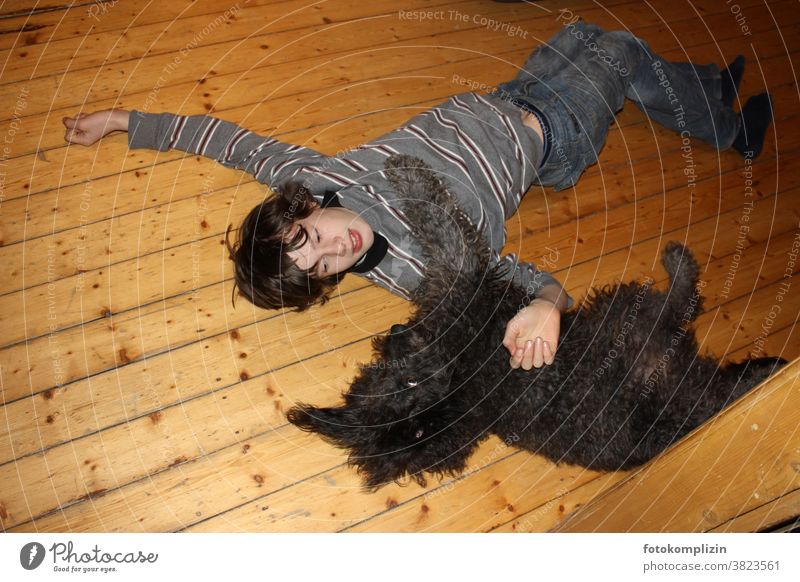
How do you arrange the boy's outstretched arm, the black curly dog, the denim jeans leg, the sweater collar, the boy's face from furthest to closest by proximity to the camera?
1. the denim jeans leg
2. the boy's outstretched arm
3. the sweater collar
4. the boy's face
5. the black curly dog

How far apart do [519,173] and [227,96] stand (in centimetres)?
92

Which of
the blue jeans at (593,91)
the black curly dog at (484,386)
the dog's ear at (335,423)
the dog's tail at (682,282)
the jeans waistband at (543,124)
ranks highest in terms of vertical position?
the blue jeans at (593,91)

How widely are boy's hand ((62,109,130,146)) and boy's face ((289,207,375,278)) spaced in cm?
73

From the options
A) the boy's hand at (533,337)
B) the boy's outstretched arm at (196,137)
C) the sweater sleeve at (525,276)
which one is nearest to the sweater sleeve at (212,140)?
the boy's outstretched arm at (196,137)

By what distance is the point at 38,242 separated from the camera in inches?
65.7

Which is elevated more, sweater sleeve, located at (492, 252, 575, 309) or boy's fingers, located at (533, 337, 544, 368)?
sweater sleeve, located at (492, 252, 575, 309)

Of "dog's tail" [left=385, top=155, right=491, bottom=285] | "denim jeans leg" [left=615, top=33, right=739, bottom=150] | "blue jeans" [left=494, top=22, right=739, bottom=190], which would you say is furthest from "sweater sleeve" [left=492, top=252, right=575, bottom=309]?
"denim jeans leg" [left=615, top=33, right=739, bottom=150]

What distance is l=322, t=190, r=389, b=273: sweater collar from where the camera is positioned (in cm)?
156

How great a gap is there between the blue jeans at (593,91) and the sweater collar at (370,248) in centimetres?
54

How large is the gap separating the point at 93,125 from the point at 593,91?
56.0 inches

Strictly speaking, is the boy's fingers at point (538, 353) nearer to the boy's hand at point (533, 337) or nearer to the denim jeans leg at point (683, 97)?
the boy's hand at point (533, 337)

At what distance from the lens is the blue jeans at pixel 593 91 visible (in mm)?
1777

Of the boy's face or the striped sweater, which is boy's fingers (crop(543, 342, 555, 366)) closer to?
the striped sweater

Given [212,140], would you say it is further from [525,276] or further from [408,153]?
[525,276]
